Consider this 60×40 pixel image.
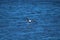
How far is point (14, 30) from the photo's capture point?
3359mm

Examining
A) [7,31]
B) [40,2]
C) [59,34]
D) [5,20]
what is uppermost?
[40,2]

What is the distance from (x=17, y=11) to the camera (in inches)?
133

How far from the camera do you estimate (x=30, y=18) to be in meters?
3.38

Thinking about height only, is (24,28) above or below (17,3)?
below

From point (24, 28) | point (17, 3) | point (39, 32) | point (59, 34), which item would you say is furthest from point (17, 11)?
point (59, 34)

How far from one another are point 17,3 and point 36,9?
395 mm

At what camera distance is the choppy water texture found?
132 inches

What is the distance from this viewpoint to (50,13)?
3430mm

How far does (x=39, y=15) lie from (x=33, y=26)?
0.25 metres

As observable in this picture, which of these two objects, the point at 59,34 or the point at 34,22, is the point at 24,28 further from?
the point at 59,34

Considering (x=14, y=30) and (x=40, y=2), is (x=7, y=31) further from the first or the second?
(x=40, y=2)

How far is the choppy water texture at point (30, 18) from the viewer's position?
3359 millimetres

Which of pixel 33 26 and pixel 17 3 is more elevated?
pixel 17 3

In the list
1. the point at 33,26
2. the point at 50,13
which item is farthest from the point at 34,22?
the point at 50,13
